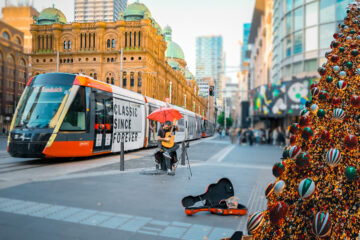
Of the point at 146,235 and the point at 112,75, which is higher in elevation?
the point at 112,75

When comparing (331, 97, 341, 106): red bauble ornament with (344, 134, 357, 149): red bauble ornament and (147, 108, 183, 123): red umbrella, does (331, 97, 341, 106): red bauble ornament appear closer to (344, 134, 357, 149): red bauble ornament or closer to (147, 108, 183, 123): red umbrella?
(344, 134, 357, 149): red bauble ornament

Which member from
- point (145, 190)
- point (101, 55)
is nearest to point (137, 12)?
point (101, 55)

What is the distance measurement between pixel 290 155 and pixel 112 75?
73.7m

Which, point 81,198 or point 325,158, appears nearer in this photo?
point 325,158

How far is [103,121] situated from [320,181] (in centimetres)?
1229

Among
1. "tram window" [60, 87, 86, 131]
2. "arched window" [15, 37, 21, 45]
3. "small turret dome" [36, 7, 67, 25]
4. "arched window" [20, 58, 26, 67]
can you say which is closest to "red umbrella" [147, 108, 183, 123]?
"tram window" [60, 87, 86, 131]

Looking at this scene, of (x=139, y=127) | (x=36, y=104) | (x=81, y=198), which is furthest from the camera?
(x=139, y=127)

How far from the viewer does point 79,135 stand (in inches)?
476

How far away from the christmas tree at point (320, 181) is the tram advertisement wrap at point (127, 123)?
1292cm

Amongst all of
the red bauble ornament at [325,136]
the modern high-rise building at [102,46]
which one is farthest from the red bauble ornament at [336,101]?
the modern high-rise building at [102,46]

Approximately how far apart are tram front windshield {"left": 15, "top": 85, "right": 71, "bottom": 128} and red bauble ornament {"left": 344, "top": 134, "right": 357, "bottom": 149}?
10.8 metres

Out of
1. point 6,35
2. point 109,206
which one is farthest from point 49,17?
point 109,206

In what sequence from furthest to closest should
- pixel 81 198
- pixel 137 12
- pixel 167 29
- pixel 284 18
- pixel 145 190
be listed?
pixel 167 29
pixel 137 12
pixel 284 18
pixel 145 190
pixel 81 198

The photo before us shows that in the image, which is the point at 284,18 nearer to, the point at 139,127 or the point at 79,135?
the point at 139,127
